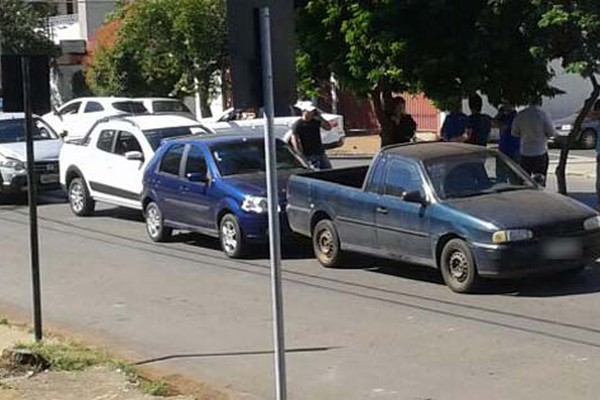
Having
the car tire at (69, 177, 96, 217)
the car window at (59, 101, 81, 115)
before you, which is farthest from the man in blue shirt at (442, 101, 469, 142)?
the car window at (59, 101, 81, 115)

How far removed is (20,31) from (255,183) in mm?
39433

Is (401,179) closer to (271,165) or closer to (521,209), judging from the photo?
(521,209)

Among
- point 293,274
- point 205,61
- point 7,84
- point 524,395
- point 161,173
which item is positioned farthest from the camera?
point 205,61

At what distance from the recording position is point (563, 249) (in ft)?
37.8

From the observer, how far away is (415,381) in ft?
27.7

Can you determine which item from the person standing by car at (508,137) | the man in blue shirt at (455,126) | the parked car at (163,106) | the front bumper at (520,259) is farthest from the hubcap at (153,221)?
the parked car at (163,106)

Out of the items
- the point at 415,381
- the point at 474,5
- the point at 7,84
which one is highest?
the point at 474,5

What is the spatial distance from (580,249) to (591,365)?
3128mm

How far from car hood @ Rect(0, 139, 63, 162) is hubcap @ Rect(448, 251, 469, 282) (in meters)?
12.4

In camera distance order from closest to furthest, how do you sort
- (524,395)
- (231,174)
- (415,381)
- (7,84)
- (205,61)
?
1. (524,395)
2. (415,381)
3. (7,84)
4. (231,174)
5. (205,61)

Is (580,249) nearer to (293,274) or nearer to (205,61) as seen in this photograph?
(293,274)

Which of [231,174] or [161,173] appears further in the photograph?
[161,173]

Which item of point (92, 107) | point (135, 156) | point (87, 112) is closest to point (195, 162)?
point (135, 156)

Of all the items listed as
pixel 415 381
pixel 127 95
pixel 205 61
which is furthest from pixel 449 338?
pixel 127 95
